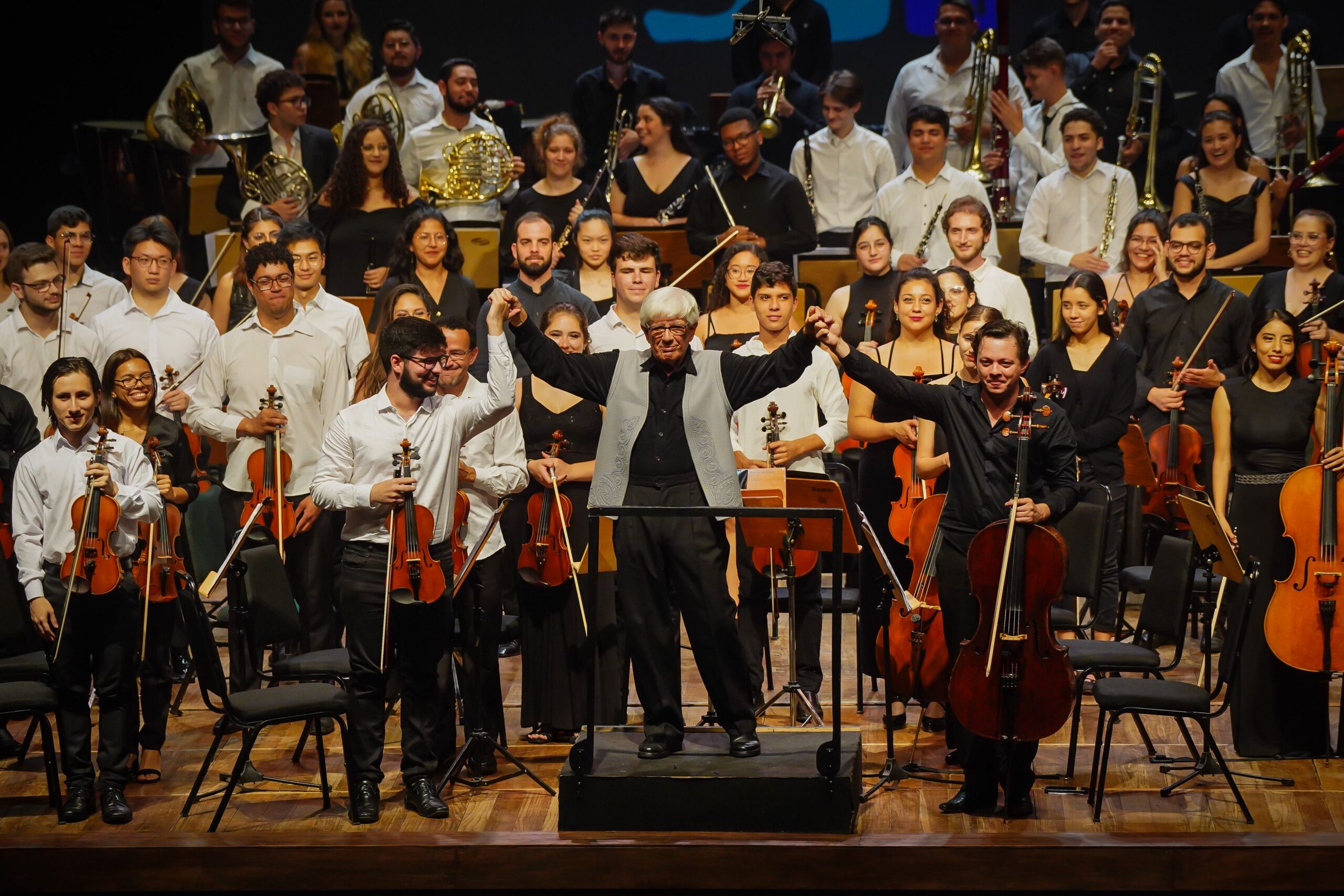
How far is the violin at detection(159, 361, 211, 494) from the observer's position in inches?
195

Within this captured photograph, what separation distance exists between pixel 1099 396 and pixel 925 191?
177cm

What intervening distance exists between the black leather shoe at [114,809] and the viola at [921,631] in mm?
2100

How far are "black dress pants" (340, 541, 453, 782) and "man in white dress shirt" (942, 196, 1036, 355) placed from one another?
2.71 metres

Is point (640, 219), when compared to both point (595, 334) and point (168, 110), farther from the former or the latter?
point (168, 110)

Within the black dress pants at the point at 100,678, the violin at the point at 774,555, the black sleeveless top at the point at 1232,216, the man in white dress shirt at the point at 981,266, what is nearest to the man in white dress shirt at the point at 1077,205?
the black sleeveless top at the point at 1232,216

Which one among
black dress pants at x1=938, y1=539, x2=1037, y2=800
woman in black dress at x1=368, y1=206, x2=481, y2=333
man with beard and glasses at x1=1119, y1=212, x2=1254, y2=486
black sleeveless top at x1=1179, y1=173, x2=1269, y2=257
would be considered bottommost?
black dress pants at x1=938, y1=539, x2=1037, y2=800

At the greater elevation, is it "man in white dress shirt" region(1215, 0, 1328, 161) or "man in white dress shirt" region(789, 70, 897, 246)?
"man in white dress shirt" region(1215, 0, 1328, 161)

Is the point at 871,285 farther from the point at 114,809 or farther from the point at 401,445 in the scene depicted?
the point at 114,809

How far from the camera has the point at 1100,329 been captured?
5.37 metres

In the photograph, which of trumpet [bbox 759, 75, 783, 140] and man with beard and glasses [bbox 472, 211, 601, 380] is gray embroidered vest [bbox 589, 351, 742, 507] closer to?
man with beard and glasses [bbox 472, 211, 601, 380]

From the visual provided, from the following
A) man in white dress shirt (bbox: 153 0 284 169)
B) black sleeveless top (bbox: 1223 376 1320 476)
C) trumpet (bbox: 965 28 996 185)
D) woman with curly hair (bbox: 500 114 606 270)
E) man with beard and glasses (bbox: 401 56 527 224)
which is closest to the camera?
black sleeveless top (bbox: 1223 376 1320 476)

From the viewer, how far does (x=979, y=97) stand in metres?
7.43

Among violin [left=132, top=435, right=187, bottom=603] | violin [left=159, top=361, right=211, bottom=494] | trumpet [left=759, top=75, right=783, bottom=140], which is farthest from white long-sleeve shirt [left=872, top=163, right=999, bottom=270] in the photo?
violin [left=132, top=435, right=187, bottom=603]

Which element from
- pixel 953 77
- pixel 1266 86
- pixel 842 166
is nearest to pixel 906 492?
pixel 842 166
